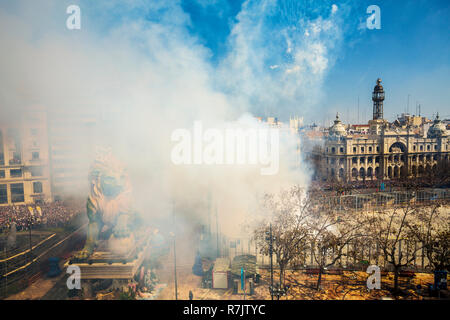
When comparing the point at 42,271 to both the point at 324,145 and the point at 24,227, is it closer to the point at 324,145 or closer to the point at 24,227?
the point at 24,227

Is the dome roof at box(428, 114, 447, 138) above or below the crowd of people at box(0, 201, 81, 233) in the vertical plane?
above

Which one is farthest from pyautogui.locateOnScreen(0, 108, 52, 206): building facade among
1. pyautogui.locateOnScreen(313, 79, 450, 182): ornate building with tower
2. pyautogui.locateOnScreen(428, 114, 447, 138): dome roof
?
pyautogui.locateOnScreen(428, 114, 447, 138): dome roof

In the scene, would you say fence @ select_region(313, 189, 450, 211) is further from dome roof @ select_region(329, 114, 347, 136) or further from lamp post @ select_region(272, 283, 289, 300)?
dome roof @ select_region(329, 114, 347, 136)

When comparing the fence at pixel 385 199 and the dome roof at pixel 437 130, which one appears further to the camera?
the dome roof at pixel 437 130

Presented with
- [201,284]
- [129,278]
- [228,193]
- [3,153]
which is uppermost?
[3,153]

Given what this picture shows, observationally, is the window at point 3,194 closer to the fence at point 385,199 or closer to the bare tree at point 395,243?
the fence at point 385,199

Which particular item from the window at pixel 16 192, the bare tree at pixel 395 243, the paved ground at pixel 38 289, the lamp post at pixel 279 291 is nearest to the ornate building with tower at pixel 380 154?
the bare tree at pixel 395 243

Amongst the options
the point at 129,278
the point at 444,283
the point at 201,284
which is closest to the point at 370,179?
the point at 444,283
